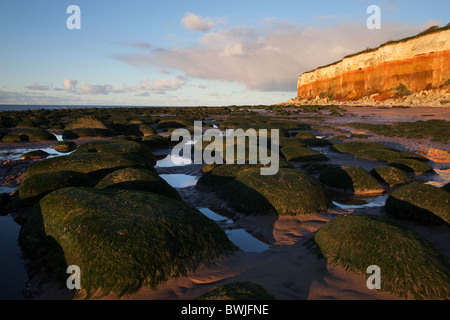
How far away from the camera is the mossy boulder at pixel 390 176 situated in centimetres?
966

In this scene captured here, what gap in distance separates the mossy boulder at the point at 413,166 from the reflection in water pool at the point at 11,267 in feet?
41.6

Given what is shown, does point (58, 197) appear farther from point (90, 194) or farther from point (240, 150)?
point (240, 150)

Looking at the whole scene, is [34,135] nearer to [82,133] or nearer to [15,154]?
[82,133]

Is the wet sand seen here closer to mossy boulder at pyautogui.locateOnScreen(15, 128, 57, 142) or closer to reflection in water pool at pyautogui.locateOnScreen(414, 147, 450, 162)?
reflection in water pool at pyautogui.locateOnScreen(414, 147, 450, 162)

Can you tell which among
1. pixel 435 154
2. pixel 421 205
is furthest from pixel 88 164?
pixel 435 154

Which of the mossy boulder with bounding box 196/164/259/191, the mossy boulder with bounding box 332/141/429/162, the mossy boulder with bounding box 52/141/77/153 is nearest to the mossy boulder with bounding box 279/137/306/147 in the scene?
the mossy boulder with bounding box 332/141/429/162

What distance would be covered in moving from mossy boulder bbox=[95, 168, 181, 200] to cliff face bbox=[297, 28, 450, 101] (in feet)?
176

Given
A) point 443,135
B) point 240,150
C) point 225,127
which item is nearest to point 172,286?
point 240,150

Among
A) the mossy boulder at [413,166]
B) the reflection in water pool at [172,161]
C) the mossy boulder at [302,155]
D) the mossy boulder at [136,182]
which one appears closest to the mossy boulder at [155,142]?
the reflection in water pool at [172,161]

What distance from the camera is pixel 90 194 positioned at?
5.48 m

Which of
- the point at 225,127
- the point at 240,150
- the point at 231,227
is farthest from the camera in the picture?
the point at 225,127

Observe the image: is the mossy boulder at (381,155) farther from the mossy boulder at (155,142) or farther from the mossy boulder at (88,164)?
the mossy boulder at (155,142)

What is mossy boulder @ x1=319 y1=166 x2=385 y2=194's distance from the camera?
29.8 ft

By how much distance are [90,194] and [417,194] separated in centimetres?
765
